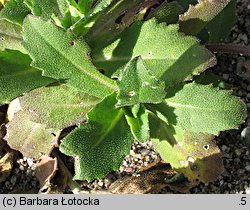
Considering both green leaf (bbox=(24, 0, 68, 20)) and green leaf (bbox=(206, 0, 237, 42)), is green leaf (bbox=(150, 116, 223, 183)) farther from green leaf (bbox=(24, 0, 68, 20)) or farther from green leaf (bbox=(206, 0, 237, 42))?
green leaf (bbox=(24, 0, 68, 20))

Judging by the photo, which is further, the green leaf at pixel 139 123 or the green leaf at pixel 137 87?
the green leaf at pixel 139 123

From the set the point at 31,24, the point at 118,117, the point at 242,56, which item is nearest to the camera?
the point at 31,24

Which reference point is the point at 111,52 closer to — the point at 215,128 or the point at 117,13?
the point at 117,13

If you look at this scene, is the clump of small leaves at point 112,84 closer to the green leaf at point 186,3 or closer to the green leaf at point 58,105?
the green leaf at point 58,105

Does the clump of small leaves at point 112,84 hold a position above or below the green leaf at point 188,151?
above

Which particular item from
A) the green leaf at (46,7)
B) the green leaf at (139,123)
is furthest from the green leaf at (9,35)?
the green leaf at (139,123)

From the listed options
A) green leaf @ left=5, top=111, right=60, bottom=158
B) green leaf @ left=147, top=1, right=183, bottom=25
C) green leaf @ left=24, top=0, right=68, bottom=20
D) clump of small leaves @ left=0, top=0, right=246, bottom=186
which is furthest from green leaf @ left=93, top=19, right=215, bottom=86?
green leaf @ left=5, top=111, right=60, bottom=158
